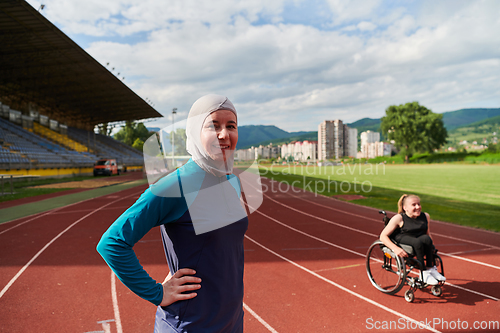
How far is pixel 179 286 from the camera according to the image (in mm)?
1359

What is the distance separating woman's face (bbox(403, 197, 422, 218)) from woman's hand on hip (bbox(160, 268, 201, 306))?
13.6 feet

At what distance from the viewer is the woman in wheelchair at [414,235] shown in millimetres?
4301

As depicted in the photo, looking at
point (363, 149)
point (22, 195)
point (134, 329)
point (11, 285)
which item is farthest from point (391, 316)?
point (363, 149)

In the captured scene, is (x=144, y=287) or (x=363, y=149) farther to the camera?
(x=363, y=149)

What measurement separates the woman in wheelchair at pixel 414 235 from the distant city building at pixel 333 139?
471 feet

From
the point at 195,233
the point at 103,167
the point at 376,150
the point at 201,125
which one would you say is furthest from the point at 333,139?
the point at 195,233

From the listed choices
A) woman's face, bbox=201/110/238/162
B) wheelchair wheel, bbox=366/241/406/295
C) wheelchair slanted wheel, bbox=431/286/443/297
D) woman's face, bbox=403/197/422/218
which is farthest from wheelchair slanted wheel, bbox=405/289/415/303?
woman's face, bbox=201/110/238/162

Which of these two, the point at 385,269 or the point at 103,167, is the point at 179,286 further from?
the point at 103,167

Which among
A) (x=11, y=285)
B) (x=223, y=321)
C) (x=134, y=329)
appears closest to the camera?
(x=223, y=321)

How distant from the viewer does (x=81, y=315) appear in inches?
158

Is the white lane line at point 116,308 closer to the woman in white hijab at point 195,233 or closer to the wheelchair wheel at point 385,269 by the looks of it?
the woman in white hijab at point 195,233

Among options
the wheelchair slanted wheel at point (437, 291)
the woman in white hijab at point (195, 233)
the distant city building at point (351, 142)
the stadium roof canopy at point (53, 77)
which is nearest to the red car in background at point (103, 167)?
the stadium roof canopy at point (53, 77)

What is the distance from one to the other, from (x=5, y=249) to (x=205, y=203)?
7902mm

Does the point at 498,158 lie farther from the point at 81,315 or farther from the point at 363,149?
the point at 363,149
